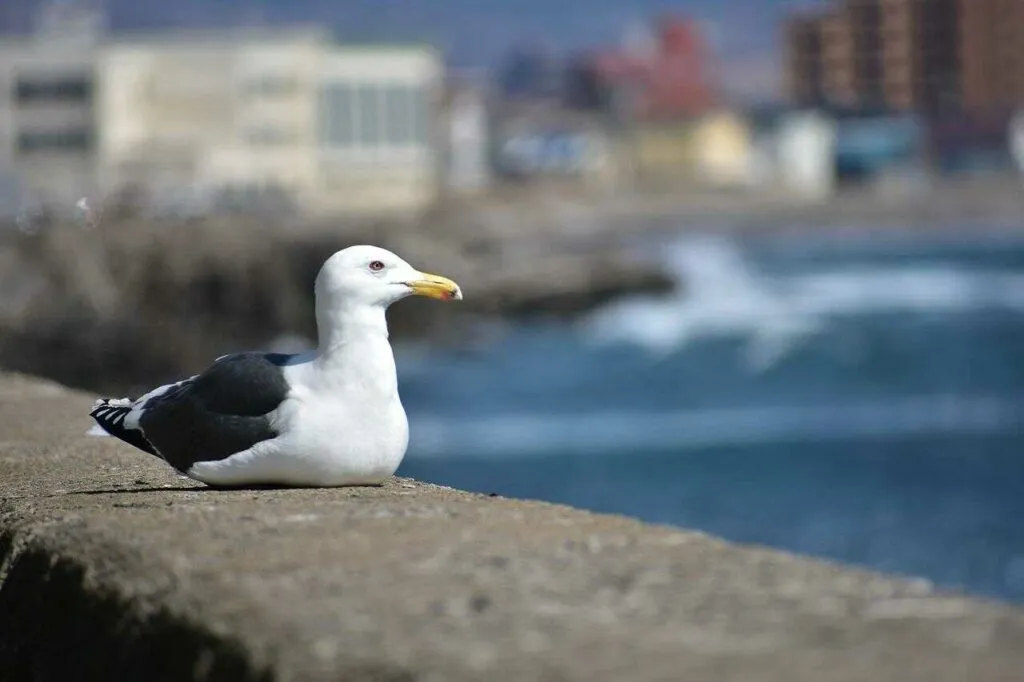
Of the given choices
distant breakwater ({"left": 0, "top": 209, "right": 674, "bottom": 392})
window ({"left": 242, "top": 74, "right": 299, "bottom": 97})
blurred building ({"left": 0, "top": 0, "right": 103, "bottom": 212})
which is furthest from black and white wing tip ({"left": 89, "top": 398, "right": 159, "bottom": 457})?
window ({"left": 242, "top": 74, "right": 299, "bottom": 97})

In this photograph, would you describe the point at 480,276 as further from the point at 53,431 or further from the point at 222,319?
the point at 53,431

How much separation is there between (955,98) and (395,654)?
150m

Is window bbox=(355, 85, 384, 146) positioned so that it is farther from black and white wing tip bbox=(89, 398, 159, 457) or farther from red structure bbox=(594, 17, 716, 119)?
black and white wing tip bbox=(89, 398, 159, 457)

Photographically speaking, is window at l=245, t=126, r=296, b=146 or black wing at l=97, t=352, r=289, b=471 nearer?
black wing at l=97, t=352, r=289, b=471

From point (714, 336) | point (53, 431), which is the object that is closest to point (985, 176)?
point (714, 336)

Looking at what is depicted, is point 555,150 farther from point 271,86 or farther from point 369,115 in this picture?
point 271,86

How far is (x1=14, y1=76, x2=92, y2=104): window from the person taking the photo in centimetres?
8062

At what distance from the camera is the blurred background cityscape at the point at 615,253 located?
20828 millimetres

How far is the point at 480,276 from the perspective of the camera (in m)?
57.2

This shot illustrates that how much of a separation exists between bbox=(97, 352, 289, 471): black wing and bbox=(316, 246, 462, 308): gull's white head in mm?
180

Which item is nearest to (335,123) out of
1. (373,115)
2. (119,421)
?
(373,115)

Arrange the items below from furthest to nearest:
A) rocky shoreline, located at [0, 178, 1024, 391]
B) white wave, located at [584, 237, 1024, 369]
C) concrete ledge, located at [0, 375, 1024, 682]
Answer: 1. white wave, located at [584, 237, 1024, 369]
2. rocky shoreline, located at [0, 178, 1024, 391]
3. concrete ledge, located at [0, 375, 1024, 682]

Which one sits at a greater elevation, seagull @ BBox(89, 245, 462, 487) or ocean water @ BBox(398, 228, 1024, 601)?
seagull @ BBox(89, 245, 462, 487)

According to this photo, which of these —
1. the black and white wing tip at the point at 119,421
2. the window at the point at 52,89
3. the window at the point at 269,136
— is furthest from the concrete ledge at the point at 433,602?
the window at the point at 269,136
